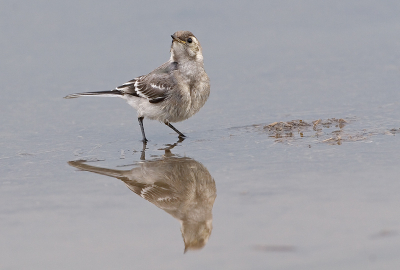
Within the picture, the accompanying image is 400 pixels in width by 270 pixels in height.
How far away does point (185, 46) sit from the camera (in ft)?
26.1

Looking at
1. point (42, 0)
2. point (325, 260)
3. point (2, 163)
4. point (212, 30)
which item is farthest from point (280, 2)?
point (325, 260)

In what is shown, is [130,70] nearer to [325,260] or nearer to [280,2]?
[280,2]

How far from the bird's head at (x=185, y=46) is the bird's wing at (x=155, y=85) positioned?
180mm

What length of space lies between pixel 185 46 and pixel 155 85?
27.6 inches

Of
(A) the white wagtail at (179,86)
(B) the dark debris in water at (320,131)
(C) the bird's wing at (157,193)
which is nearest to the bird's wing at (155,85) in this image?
(A) the white wagtail at (179,86)

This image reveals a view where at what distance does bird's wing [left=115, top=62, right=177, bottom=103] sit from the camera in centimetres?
802

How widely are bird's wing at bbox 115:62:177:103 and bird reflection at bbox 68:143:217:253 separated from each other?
109 cm

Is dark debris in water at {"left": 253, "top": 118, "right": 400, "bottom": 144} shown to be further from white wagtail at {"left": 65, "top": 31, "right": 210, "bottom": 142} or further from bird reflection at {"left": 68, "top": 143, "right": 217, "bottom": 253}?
bird reflection at {"left": 68, "top": 143, "right": 217, "bottom": 253}

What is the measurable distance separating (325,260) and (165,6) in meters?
10.0

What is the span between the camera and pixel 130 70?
10648 millimetres

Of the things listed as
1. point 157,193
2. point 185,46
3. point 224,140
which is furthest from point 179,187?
point 185,46

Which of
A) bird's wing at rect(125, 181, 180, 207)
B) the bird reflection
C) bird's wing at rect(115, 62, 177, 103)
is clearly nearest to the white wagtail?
bird's wing at rect(115, 62, 177, 103)

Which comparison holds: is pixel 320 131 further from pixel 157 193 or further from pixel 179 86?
pixel 157 193

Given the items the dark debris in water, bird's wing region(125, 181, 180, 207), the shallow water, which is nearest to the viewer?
the shallow water
